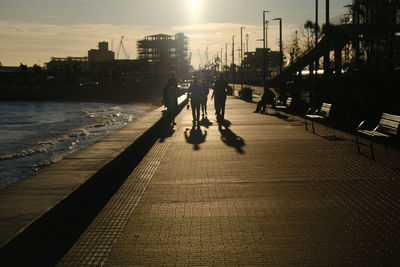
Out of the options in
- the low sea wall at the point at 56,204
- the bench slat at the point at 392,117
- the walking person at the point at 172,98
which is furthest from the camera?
the walking person at the point at 172,98

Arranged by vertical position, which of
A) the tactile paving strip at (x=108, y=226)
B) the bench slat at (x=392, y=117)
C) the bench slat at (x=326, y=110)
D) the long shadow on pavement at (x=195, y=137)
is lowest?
the long shadow on pavement at (x=195, y=137)

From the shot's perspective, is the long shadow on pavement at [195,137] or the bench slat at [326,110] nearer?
the long shadow on pavement at [195,137]

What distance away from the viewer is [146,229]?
573 centimetres

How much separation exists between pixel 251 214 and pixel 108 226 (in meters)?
1.72

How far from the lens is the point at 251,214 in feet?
20.6

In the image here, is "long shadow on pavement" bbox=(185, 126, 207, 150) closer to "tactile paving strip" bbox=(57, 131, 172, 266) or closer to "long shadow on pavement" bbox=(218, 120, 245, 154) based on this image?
"long shadow on pavement" bbox=(218, 120, 245, 154)

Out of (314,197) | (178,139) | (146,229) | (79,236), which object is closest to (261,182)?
(314,197)

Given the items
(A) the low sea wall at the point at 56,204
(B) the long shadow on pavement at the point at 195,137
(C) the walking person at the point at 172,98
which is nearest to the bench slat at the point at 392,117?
(B) the long shadow on pavement at the point at 195,137

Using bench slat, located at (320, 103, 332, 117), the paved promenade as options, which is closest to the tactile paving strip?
the paved promenade

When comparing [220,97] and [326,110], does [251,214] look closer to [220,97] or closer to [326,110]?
[326,110]

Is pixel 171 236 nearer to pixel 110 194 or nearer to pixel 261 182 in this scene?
pixel 110 194

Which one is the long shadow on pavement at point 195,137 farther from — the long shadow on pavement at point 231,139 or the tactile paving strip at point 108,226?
the tactile paving strip at point 108,226

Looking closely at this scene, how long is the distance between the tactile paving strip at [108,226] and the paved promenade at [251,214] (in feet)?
0.04

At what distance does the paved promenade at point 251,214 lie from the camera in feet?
15.9
